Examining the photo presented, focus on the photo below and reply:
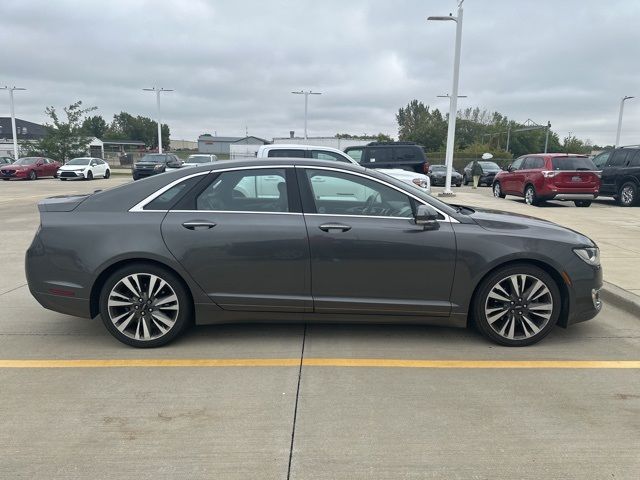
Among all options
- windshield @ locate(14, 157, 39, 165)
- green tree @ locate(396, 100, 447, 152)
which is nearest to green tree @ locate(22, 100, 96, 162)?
windshield @ locate(14, 157, 39, 165)

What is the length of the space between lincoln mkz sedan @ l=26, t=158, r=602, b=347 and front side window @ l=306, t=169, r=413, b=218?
0.04 ft

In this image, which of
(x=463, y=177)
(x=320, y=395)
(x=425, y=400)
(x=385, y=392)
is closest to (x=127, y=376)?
(x=320, y=395)

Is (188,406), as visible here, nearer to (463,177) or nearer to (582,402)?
(582,402)

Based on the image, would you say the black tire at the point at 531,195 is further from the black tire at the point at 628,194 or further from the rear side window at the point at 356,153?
the rear side window at the point at 356,153

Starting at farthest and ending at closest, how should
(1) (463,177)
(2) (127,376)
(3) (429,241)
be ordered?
(1) (463,177)
(3) (429,241)
(2) (127,376)

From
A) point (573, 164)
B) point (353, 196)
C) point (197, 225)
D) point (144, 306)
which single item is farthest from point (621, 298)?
point (573, 164)

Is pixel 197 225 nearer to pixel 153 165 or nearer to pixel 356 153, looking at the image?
pixel 356 153

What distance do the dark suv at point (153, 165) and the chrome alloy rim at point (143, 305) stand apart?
73.4ft

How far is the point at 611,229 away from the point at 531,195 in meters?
5.17

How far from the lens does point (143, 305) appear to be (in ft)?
13.5

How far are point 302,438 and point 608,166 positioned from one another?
17060 millimetres

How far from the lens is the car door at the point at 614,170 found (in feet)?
51.9

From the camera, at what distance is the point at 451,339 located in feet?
14.6

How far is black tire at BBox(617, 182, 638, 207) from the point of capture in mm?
15445
